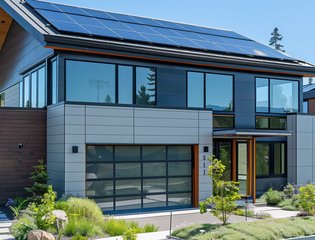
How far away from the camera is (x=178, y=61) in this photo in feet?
60.7

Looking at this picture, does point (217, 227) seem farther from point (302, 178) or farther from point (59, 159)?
point (302, 178)

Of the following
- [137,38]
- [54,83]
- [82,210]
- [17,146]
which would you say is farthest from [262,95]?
[82,210]

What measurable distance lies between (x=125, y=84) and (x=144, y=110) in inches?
60.7

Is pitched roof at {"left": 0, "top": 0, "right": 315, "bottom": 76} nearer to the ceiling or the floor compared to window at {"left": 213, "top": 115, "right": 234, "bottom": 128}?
nearer to the ceiling

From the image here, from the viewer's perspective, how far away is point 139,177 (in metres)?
17.0

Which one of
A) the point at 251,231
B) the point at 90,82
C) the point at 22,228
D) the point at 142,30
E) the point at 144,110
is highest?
the point at 142,30

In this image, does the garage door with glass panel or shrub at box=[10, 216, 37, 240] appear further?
the garage door with glass panel

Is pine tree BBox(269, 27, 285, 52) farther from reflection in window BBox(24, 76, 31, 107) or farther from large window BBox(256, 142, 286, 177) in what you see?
reflection in window BBox(24, 76, 31, 107)

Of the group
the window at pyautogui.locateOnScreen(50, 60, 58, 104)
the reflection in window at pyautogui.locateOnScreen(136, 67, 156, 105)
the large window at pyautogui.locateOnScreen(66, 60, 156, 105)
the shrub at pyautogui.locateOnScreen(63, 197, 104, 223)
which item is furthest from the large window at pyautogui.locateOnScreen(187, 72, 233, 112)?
the shrub at pyautogui.locateOnScreen(63, 197, 104, 223)

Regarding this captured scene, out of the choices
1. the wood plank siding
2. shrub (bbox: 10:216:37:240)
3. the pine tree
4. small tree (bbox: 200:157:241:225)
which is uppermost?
the pine tree

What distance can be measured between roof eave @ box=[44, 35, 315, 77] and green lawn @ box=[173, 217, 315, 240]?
7411 mm

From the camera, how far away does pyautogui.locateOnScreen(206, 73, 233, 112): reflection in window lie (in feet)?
64.8

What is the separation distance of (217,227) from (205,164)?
5595 mm

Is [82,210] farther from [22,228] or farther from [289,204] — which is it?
[289,204]
